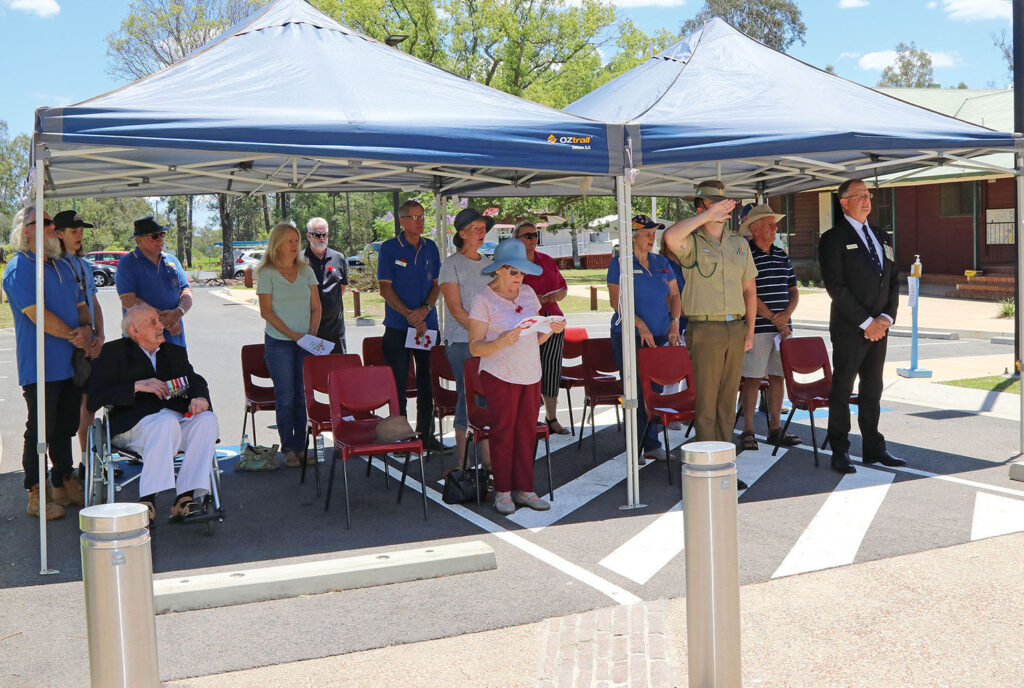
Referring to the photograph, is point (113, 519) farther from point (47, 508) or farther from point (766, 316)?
point (766, 316)

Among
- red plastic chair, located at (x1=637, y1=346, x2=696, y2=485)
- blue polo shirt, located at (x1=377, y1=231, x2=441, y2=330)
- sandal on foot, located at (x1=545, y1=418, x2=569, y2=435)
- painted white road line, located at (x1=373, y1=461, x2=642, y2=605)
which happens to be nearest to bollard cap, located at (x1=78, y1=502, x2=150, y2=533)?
painted white road line, located at (x1=373, y1=461, x2=642, y2=605)

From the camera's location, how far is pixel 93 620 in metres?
3.10

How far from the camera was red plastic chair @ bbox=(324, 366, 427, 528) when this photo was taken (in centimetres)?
645

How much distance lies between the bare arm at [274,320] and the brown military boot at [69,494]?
180 centimetres

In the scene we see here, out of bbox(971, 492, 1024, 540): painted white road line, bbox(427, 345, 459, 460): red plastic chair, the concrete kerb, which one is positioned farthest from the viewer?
bbox(427, 345, 459, 460): red plastic chair

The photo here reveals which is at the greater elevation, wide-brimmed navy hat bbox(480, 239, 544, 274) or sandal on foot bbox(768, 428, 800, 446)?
wide-brimmed navy hat bbox(480, 239, 544, 274)

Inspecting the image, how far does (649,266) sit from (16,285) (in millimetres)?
4560

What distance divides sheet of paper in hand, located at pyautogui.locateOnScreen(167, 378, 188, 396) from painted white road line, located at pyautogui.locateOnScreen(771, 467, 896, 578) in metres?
3.86

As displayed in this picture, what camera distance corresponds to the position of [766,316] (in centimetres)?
837

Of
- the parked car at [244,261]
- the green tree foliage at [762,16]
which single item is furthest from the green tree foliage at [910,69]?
the parked car at [244,261]

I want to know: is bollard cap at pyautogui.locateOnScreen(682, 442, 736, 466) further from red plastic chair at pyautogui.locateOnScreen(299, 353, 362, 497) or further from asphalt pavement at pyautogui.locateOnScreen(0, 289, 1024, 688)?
red plastic chair at pyautogui.locateOnScreen(299, 353, 362, 497)

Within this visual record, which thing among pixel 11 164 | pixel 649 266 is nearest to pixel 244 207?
pixel 11 164

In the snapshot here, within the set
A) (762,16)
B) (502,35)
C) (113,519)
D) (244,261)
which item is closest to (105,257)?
(244,261)

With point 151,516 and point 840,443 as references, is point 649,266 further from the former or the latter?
point 151,516
